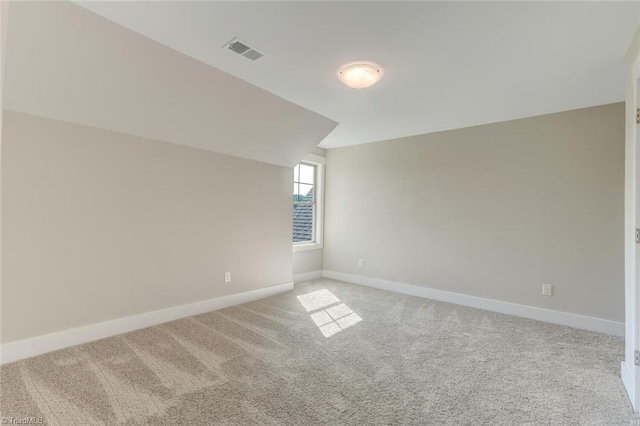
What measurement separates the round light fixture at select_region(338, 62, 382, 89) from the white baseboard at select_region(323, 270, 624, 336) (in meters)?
3.04

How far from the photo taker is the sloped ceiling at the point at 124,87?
80.4 inches

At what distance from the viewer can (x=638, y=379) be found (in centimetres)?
195

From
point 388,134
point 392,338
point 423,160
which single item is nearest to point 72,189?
point 392,338

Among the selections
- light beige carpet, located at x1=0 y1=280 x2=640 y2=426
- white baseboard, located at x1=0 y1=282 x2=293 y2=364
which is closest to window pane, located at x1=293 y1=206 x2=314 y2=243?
white baseboard, located at x1=0 y1=282 x2=293 y2=364

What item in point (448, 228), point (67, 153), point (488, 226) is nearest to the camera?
point (67, 153)

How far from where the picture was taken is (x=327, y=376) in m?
2.27

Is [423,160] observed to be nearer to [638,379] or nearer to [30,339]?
[638,379]

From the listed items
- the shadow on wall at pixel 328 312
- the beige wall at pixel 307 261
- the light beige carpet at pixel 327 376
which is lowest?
the light beige carpet at pixel 327 376

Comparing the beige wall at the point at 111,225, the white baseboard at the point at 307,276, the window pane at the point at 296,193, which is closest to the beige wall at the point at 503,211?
the white baseboard at the point at 307,276

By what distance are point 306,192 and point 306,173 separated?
1.10 ft

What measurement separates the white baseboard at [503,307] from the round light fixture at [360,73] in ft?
9.97

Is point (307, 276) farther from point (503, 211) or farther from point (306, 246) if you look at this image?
point (503, 211)

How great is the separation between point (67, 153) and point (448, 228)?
14.1 ft

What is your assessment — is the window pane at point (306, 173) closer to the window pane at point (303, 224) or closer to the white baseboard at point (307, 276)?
the window pane at point (303, 224)
